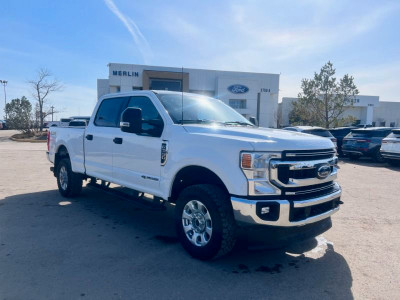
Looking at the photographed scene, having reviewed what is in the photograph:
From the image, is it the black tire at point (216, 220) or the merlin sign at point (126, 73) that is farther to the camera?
the merlin sign at point (126, 73)

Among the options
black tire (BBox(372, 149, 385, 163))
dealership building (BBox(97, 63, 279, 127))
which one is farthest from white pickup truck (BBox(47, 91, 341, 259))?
dealership building (BBox(97, 63, 279, 127))

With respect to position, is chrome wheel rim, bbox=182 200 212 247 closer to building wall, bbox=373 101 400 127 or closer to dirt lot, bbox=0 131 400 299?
dirt lot, bbox=0 131 400 299

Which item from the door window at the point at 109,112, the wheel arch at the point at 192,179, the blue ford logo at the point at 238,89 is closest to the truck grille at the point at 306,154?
the wheel arch at the point at 192,179

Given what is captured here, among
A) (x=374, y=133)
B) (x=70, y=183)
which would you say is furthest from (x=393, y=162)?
(x=70, y=183)

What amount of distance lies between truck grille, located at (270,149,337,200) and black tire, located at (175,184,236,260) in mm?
624

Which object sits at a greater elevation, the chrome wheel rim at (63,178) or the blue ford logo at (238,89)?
the blue ford logo at (238,89)

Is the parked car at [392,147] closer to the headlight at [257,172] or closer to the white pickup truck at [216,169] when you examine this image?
the white pickup truck at [216,169]

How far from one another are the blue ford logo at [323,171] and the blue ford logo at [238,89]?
3783cm

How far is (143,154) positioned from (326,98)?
893 inches

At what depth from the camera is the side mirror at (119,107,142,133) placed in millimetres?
4086

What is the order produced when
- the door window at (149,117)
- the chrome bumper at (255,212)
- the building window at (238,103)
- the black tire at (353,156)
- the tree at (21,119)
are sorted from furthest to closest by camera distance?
1. the building window at (238,103)
2. the tree at (21,119)
3. the black tire at (353,156)
4. the door window at (149,117)
5. the chrome bumper at (255,212)

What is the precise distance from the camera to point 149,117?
4.67m

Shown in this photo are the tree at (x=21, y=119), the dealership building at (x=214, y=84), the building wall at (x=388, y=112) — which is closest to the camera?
the tree at (x=21, y=119)

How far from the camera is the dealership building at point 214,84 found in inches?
1511
